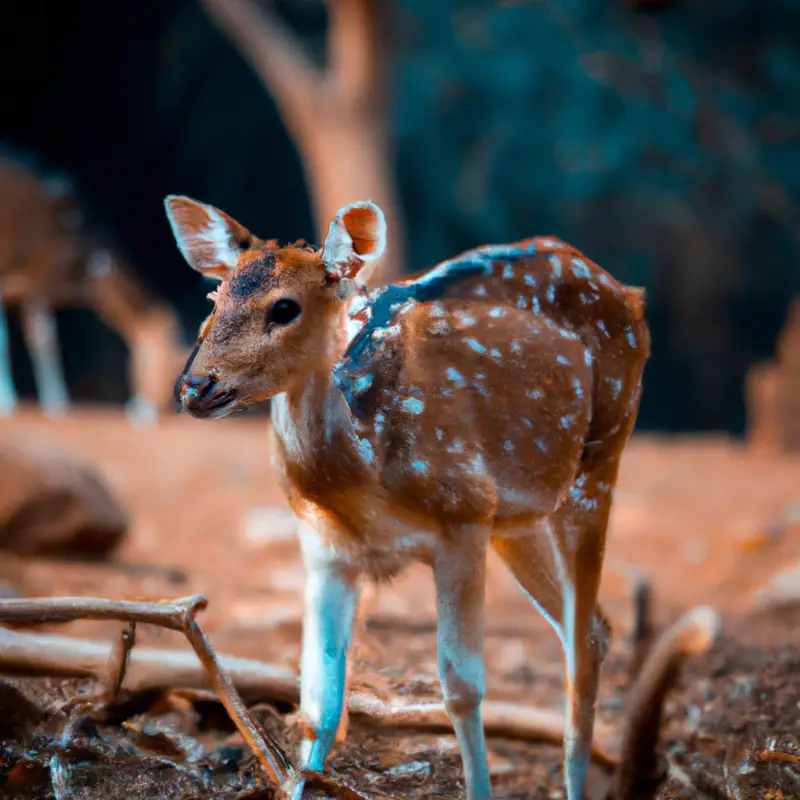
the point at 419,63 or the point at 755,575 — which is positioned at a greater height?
the point at 419,63

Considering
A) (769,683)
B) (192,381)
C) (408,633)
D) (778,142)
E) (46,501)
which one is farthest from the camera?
(778,142)

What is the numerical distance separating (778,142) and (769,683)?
8346 mm

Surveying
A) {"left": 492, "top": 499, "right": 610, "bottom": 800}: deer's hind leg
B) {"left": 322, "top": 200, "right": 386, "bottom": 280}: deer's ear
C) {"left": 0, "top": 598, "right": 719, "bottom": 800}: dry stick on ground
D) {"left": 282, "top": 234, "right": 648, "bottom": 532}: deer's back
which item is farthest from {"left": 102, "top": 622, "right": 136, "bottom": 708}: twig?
{"left": 322, "top": 200, "right": 386, "bottom": 280}: deer's ear

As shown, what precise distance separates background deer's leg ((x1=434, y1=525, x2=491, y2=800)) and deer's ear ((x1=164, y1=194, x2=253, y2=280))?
52cm

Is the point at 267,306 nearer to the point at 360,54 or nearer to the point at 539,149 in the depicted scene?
the point at 360,54

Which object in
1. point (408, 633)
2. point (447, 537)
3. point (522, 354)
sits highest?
point (522, 354)

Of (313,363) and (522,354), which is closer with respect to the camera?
(313,363)

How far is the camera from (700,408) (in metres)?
9.97

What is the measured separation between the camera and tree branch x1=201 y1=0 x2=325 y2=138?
5512 millimetres

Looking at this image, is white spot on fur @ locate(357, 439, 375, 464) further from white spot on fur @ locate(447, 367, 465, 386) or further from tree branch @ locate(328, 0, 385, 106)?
tree branch @ locate(328, 0, 385, 106)

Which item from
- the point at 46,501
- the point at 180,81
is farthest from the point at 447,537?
the point at 180,81

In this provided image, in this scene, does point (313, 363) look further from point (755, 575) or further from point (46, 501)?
point (755, 575)

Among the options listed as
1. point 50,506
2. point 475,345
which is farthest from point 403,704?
point 50,506

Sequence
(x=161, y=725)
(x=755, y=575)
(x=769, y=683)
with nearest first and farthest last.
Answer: (x=161, y=725) < (x=769, y=683) < (x=755, y=575)
